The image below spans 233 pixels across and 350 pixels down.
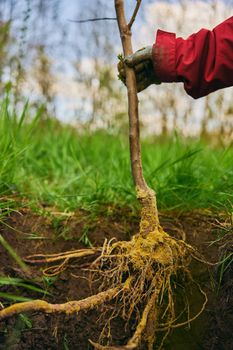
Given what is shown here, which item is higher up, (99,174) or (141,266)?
(99,174)

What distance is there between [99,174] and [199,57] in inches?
40.9

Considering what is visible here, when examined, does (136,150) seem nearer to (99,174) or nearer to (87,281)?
(87,281)

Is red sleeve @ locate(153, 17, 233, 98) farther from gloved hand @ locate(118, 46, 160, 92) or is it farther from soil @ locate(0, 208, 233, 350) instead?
soil @ locate(0, 208, 233, 350)

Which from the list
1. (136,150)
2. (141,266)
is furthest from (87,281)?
(136,150)

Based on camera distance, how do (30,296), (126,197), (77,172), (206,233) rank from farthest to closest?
(77,172), (126,197), (206,233), (30,296)

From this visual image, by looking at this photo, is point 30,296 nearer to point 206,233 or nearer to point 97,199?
point 97,199

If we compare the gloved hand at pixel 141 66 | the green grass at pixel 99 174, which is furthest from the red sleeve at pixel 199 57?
the green grass at pixel 99 174

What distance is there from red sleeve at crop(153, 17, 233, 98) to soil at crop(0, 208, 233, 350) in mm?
499

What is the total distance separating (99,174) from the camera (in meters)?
2.42

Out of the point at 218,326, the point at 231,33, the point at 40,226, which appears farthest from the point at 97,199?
the point at 231,33

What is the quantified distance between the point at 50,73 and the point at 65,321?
2.55 metres

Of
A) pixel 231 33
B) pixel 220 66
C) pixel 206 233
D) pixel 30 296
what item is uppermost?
pixel 231 33

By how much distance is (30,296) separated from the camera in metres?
1.67

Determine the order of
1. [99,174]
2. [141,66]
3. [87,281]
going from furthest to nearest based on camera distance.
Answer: [99,174] → [87,281] → [141,66]
